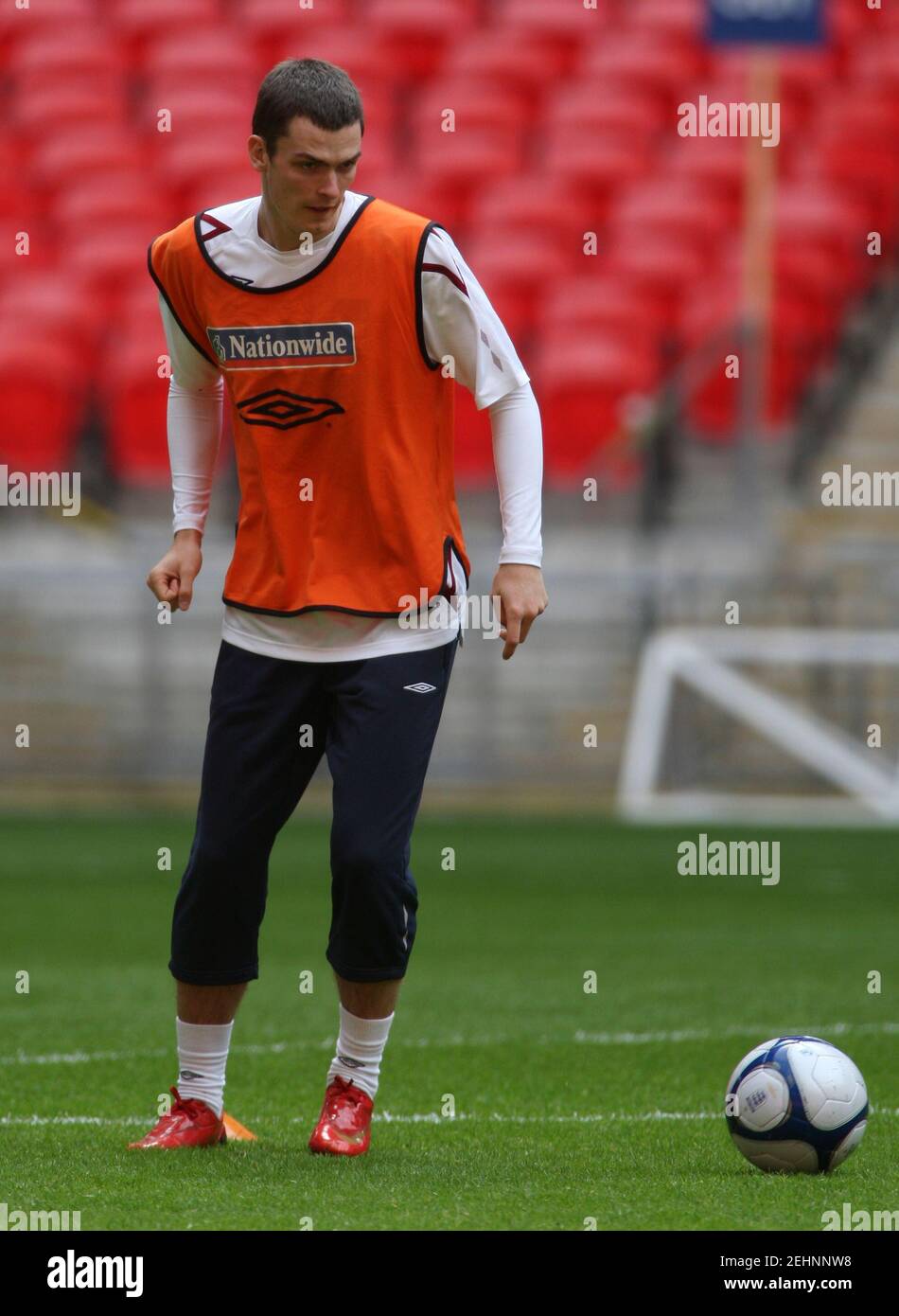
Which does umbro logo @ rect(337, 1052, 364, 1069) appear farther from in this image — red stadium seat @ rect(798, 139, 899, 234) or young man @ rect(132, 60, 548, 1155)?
red stadium seat @ rect(798, 139, 899, 234)

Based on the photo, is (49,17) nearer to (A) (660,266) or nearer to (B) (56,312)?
(B) (56,312)

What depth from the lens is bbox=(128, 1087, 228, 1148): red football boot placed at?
443 centimetres

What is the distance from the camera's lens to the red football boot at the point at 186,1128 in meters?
4.43

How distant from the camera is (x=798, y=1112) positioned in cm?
414

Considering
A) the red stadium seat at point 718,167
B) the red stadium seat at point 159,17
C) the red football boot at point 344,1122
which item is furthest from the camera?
the red stadium seat at point 159,17

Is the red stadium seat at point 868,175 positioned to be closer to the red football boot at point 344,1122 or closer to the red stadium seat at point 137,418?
the red stadium seat at point 137,418

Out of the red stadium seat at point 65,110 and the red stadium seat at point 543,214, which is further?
the red stadium seat at point 65,110

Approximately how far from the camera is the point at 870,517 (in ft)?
47.1

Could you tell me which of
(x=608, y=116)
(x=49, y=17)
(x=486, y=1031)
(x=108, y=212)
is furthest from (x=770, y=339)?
(x=486, y=1031)

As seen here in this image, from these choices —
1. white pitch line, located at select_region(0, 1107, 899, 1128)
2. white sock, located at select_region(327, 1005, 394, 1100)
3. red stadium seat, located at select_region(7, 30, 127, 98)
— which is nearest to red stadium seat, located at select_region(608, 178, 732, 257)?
red stadium seat, located at select_region(7, 30, 127, 98)

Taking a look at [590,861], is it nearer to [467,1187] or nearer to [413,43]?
[467,1187]

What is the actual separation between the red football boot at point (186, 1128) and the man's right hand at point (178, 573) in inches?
41.6

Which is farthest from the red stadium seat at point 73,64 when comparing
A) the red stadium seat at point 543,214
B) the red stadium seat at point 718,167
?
the red stadium seat at point 718,167
